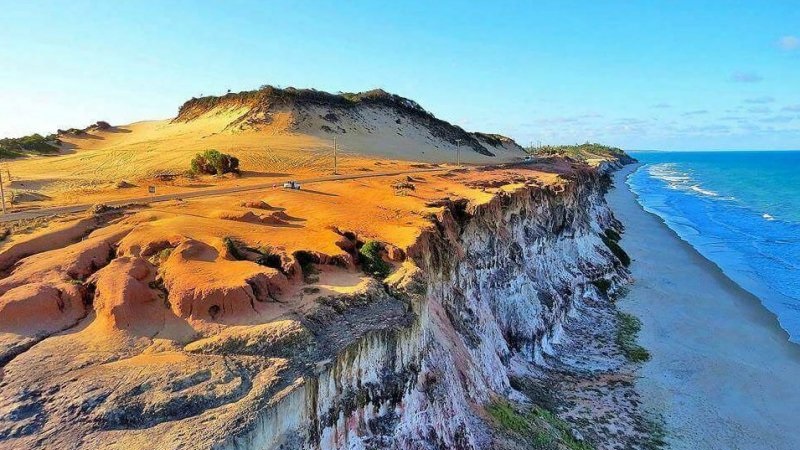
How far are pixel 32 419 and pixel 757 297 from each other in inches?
1724

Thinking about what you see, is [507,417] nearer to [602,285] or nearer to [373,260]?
[373,260]

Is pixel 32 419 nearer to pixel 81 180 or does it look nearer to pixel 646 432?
pixel 646 432

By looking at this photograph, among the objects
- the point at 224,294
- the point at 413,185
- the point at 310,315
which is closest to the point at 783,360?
the point at 413,185

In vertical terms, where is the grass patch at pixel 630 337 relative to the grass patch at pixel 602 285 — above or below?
below

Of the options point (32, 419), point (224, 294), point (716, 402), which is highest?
point (224, 294)

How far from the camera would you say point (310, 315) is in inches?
545

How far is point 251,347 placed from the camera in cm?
1234

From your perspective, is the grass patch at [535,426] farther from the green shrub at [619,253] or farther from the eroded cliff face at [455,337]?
the green shrub at [619,253]

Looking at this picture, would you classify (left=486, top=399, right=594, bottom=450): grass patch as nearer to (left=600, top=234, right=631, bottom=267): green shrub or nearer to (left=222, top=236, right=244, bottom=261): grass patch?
(left=222, top=236, right=244, bottom=261): grass patch

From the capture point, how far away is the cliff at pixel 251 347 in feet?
33.7

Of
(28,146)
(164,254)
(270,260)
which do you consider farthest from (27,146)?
(270,260)

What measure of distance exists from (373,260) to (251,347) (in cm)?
650

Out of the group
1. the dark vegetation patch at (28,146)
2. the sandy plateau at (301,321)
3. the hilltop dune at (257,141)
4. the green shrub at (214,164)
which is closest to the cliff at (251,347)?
the sandy plateau at (301,321)

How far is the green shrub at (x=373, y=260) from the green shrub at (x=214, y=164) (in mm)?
22604
